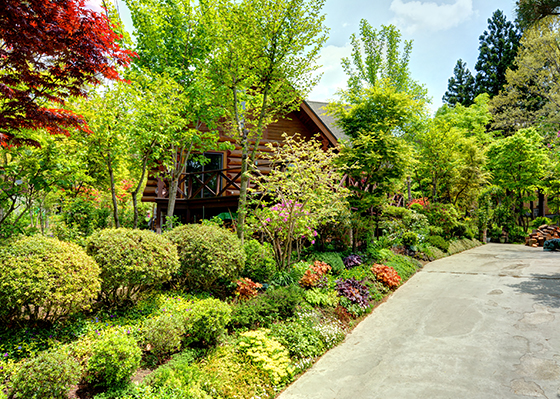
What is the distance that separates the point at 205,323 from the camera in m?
5.20

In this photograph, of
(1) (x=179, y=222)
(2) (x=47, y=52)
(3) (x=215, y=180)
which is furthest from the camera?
(3) (x=215, y=180)

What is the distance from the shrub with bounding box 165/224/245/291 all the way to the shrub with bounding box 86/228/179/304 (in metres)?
0.50

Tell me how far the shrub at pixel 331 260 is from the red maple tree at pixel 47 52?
6.72 metres

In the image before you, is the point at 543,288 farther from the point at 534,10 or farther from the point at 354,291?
the point at 534,10

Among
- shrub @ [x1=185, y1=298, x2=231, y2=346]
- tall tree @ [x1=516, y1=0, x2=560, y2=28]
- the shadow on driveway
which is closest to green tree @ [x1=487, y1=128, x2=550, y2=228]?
tall tree @ [x1=516, y1=0, x2=560, y2=28]

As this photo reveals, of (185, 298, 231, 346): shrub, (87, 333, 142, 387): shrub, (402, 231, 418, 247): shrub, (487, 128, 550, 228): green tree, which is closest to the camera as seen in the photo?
(87, 333, 142, 387): shrub

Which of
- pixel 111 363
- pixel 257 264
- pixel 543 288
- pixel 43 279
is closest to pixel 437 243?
pixel 543 288

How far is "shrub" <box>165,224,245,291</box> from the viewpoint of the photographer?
6672mm

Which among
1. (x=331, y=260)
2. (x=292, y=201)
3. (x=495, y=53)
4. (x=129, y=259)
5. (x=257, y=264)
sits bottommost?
(x=331, y=260)

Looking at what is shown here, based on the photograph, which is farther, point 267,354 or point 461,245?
point 461,245

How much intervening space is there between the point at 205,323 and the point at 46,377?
2.11 metres

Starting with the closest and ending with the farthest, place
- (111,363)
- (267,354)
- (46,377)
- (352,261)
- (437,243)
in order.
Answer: (46,377) < (111,363) < (267,354) < (352,261) < (437,243)

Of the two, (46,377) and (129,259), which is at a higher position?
(129,259)

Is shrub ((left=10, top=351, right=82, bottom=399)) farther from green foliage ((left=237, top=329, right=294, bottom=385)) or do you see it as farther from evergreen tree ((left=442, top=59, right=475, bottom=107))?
evergreen tree ((left=442, top=59, right=475, bottom=107))
